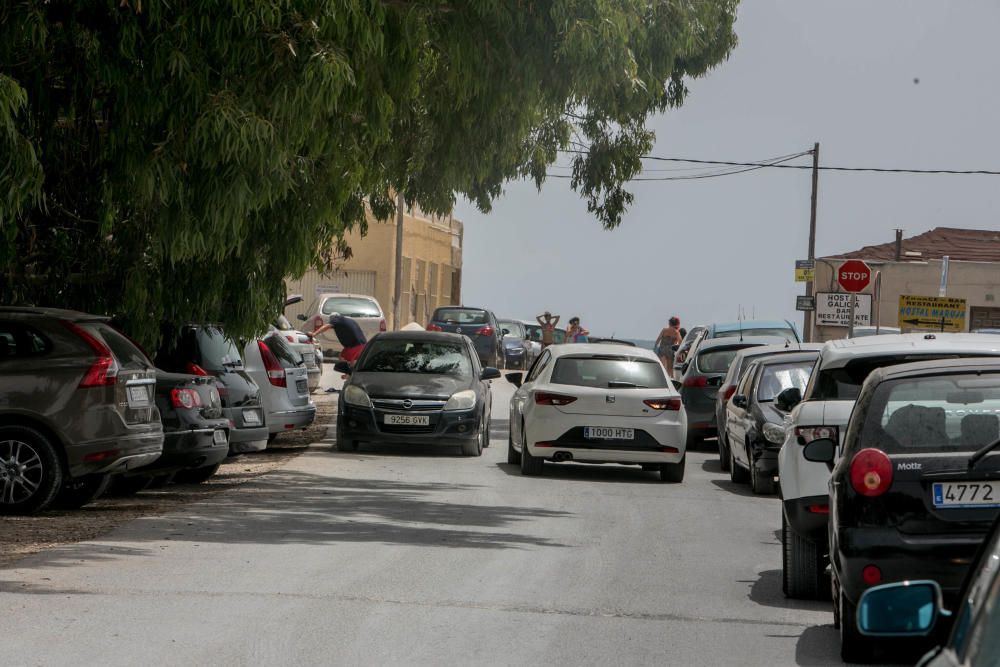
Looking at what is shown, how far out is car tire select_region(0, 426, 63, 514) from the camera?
13.4 metres

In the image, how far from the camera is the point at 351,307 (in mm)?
44062

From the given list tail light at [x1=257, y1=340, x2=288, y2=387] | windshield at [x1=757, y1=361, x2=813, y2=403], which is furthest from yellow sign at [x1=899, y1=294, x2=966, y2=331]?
tail light at [x1=257, y1=340, x2=288, y2=387]

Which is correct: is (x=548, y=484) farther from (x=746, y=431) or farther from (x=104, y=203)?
(x=104, y=203)

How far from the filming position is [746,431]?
1753 cm

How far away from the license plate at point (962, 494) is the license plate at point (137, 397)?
7.95 m

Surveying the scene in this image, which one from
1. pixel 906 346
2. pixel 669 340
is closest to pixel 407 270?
pixel 669 340

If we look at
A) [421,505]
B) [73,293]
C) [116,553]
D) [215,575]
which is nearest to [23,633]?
[215,575]

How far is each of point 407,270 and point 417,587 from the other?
6057 cm

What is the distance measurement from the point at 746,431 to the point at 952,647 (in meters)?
14.3

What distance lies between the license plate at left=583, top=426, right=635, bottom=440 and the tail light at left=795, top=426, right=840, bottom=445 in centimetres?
876

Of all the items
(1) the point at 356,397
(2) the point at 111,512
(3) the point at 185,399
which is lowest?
(2) the point at 111,512

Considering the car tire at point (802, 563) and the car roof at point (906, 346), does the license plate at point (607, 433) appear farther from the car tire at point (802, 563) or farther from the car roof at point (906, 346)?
the car tire at point (802, 563)

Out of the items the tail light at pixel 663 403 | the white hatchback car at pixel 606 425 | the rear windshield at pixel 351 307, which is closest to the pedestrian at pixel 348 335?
the white hatchback car at pixel 606 425

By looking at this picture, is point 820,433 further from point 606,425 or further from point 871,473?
point 606,425
